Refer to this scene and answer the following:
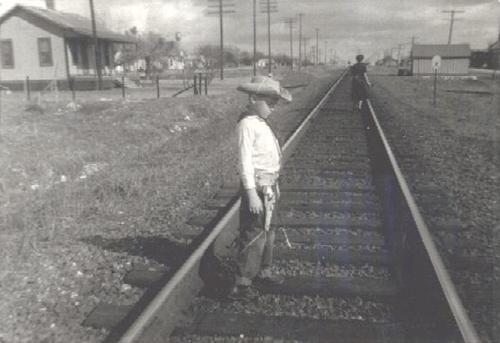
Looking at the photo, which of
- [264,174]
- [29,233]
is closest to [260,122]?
[264,174]

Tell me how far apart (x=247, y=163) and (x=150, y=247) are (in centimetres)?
176

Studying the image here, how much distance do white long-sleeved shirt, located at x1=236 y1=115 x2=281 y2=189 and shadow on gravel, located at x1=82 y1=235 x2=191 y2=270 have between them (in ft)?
3.77

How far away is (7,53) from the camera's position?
33.4m

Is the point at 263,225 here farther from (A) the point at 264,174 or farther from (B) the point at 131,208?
(B) the point at 131,208

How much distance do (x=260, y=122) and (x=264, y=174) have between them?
364 mm

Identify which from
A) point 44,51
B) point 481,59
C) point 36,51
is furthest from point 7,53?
point 481,59

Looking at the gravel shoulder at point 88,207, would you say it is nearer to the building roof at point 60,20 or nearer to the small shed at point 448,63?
the building roof at point 60,20

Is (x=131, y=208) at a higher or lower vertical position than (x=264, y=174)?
lower

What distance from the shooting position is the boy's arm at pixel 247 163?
3568mm

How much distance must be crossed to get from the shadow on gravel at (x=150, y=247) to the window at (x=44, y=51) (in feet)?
100

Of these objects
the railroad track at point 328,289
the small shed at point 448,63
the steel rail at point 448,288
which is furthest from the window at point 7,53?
the small shed at point 448,63

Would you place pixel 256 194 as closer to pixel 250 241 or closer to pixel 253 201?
pixel 253 201

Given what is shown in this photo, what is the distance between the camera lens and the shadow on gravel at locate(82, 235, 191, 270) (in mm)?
4621

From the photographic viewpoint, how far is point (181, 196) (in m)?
6.82
